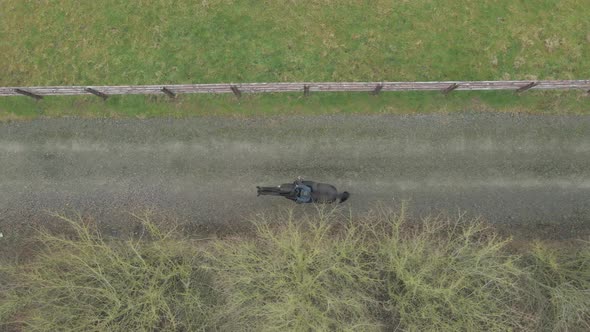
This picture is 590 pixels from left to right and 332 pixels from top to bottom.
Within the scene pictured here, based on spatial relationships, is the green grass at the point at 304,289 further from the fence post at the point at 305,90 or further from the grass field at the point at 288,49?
the grass field at the point at 288,49

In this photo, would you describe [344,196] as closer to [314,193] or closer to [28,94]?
[314,193]

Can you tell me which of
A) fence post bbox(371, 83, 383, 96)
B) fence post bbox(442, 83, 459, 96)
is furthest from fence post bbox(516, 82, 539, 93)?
fence post bbox(371, 83, 383, 96)

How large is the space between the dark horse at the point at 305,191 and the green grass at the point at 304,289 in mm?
3335

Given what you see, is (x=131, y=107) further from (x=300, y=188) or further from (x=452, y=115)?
(x=452, y=115)

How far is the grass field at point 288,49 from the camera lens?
23.5 m

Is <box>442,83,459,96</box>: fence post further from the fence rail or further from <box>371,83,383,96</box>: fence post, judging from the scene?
<box>371,83,383,96</box>: fence post

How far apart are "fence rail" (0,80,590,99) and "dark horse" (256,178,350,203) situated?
17.3ft

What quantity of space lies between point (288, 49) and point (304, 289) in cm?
1403

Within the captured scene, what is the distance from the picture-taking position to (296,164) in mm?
22984

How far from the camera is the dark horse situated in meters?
21.3

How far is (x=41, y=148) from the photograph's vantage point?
2358cm

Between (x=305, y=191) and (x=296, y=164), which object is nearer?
(x=305, y=191)

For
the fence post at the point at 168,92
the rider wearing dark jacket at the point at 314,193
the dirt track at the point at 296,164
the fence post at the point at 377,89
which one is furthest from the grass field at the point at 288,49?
the rider wearing dark jacket at the point at 314,193

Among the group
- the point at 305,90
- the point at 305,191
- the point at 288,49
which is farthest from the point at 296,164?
the point at 288,49
